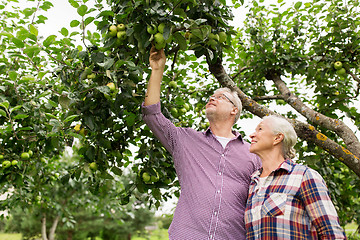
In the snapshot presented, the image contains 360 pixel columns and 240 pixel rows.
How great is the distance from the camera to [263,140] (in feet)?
4.85

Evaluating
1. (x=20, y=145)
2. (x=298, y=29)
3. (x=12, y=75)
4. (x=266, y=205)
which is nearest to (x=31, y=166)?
(x=20, y=145)

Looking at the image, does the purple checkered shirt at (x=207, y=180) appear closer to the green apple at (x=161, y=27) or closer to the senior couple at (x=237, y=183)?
the senior couple at (x=237, y=183)

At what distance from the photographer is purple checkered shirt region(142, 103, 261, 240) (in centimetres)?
140

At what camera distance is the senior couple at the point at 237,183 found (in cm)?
119

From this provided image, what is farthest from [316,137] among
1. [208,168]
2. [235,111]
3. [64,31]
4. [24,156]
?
[24,156]

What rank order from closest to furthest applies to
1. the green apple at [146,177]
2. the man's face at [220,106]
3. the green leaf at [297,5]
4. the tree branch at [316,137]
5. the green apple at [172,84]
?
the man's face at [220,106] < the green apple at [146,177] < the tree branch at [316,137] < the green apple at [172,84] < the green leaf at [297,5]

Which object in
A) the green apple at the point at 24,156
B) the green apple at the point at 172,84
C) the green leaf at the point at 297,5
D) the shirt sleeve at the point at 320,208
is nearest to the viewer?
the shirt sleeve at the point at 320,208

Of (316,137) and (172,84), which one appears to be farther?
(172,84)

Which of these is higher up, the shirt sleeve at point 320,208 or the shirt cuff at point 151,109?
the shirt cuff at point 151,109

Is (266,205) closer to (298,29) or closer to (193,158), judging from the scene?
(193,158)

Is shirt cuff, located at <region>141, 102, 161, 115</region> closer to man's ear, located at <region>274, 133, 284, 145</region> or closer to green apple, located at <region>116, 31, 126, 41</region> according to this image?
green apple, located at <region>116, 31, 126, 41</region>

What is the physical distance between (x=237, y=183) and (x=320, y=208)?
450 mm

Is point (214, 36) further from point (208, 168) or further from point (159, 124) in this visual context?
point (208, 168)

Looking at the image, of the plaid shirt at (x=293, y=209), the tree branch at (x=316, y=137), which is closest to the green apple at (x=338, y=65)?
the tree branch at (x=316, y=137)
